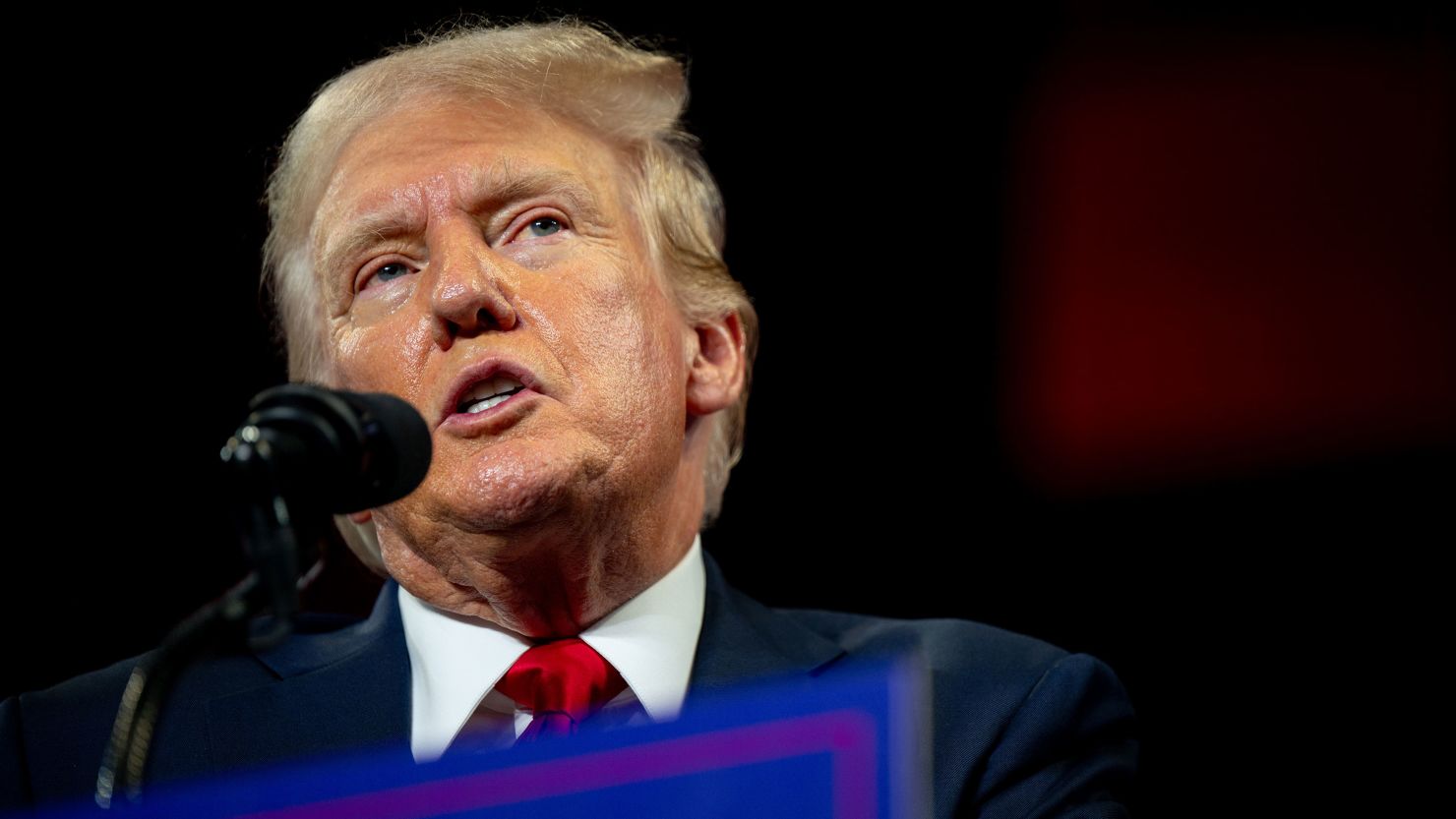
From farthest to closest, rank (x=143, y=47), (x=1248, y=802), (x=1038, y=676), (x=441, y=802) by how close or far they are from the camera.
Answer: (x=143, y=47) → (x=1248, y=802) → (x=1038, y=676) → (x=441, y=802)

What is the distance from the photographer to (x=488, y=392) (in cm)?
184

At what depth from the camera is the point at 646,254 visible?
6.81 ft

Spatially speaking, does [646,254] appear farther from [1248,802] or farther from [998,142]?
[1248,802]

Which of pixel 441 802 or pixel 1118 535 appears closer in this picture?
pixel 441 802

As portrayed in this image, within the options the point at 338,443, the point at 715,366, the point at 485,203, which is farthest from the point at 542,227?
the point at 338,443

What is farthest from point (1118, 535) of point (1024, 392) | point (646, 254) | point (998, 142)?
point (646, 254)

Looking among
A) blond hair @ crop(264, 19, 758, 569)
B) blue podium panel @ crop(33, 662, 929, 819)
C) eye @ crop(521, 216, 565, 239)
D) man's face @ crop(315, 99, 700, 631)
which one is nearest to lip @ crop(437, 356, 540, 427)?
man's face @ crop(315, 99, 700, 631)

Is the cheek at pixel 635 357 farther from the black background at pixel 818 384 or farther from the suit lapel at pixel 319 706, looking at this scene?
the black background at pixel 818 384

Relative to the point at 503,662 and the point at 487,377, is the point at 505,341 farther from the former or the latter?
the point at 503,662

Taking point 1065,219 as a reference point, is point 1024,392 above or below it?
Answer: below

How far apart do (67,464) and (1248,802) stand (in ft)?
6.59

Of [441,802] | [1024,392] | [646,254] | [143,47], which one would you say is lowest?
[1024,392]

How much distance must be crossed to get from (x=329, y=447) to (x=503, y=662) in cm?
86

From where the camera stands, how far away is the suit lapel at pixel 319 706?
1896mm
